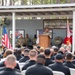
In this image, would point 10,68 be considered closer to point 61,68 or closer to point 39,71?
point 39,71

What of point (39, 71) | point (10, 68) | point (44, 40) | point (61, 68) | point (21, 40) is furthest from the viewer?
point (21, 40)

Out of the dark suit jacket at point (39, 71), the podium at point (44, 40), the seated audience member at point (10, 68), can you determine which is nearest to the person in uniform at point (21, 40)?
the podium at point (44, 40)

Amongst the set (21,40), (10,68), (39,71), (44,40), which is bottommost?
(21,40)

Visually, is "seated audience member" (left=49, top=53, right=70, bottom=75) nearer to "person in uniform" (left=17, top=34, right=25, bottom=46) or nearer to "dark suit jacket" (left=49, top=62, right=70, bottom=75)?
"dark suit jacket" (left=49, top=62, right=70, bottom=75)

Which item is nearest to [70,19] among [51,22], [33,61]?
[51,22]

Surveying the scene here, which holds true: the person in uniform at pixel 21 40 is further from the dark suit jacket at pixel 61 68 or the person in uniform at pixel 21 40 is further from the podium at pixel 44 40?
the dark suit jacket at pixel 61 68

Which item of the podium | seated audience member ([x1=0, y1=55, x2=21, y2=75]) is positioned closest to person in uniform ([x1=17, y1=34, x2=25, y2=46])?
the podium

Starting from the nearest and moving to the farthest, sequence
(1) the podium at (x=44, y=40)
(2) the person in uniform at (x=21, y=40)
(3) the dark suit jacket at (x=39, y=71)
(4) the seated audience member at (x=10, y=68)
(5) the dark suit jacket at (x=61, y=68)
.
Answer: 1. (4) the seated audience member at (x=10, y=68)
2. (3) the dark suit jacket at (x=39, y=71)
3. (5) the dark suit jacket at (x=61, y=68)
4. (1) the podium at (x=44, y=40)
5. (2) the person in uniform at (x=21, y=40)

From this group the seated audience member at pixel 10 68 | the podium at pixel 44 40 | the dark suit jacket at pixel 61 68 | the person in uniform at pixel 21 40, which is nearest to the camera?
the seated audience member at pixel 10 68

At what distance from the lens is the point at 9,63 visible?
6273 millimetres

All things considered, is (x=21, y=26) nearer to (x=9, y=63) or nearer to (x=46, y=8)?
(x=46, y=8)

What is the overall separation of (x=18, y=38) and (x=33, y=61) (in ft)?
58.6

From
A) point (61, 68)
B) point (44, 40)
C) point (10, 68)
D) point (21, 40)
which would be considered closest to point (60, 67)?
point (61, 68)

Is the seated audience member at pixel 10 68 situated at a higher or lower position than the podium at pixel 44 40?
higher
